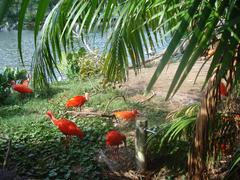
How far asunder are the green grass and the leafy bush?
192mm

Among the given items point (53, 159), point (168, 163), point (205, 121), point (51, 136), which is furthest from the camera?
point (51, 136)

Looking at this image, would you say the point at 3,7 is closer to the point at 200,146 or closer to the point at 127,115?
the point at 200,146

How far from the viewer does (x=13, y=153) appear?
14.2 ft

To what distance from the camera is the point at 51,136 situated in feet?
15.9

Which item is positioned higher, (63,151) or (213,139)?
(213,139)

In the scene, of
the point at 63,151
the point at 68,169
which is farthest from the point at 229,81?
the point at 63,151

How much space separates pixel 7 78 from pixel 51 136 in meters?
3.71

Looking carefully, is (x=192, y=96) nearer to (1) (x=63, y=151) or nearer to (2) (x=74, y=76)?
(1) (x=63, y=151)

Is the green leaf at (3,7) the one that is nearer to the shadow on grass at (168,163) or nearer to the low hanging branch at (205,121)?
the low hanging branch at (205,121)

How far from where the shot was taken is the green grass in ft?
12.7

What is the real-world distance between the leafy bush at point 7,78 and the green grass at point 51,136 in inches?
7.6

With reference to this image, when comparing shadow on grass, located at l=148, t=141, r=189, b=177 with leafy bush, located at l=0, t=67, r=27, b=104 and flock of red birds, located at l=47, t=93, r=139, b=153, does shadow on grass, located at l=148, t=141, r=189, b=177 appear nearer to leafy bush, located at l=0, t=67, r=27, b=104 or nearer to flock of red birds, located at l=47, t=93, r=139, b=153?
flock of red birds, located at l=47, t=93, r=139, b=153

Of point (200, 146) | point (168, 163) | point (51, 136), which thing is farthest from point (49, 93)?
point (200, 146)

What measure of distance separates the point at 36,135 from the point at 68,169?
1.23m
